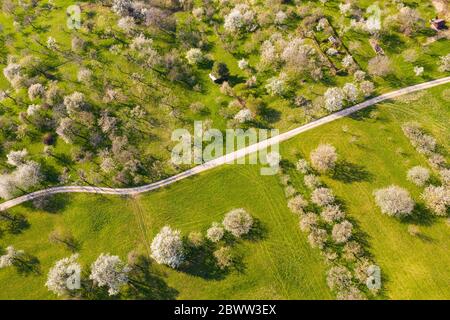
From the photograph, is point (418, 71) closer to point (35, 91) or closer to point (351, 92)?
point (351, 92)

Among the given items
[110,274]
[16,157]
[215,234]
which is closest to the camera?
[110,274]

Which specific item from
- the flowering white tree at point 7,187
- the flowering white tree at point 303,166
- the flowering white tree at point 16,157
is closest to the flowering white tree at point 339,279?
the flowering white tree at point 303,166

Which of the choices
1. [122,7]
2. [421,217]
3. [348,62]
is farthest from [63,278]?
[348,62]

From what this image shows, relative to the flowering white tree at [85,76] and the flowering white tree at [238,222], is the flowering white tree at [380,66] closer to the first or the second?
the flowering white tree at [238,222]

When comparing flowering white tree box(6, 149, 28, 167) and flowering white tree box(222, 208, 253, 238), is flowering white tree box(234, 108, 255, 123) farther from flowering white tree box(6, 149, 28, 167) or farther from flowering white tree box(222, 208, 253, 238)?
flowering white tree box(6, 149, 28, 167)

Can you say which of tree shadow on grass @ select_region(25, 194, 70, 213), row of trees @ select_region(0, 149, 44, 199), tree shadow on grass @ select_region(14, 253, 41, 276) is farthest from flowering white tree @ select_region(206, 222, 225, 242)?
row of trees @ select_region(0, 149, 44, 199)

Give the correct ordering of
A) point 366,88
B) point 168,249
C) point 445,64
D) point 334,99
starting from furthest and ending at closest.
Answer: point 445,64, point 366,88, point 334,99, point 168,249

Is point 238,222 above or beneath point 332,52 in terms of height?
beneath
